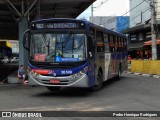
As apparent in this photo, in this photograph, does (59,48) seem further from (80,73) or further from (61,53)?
(80,73)

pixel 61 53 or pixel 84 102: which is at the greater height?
pixel 61 53

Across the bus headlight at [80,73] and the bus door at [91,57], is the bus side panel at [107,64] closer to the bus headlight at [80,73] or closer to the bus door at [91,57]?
the bus door at [91,57]

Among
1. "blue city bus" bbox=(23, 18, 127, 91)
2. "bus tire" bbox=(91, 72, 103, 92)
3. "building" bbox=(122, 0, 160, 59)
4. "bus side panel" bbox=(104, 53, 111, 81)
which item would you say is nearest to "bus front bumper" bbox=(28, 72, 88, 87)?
"blue city bus" bbox=(23, 18, 127, 91)

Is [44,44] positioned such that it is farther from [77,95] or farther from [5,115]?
[5,115]

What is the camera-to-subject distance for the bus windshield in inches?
601

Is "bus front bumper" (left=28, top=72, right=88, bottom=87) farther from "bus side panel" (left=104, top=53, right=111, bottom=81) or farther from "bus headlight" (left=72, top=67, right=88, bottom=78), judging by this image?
"bus side panel" (left=104, top=53, right=111, bottom=81)

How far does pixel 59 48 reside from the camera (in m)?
15.4

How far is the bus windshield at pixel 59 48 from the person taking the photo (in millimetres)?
15258

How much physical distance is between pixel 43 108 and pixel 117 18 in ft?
206

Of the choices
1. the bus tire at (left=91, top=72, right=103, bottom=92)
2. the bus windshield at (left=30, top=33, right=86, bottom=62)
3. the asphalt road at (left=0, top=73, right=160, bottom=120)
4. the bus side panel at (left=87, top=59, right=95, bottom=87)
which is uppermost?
the bus windshield at (left=30, top=33, right=86, bottom=62)

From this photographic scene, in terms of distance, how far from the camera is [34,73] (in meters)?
15.6

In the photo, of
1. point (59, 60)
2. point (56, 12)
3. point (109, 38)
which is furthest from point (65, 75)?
point (56, 12)

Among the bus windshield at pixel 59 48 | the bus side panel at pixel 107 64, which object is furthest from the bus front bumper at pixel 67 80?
the bus side panel at pixel 107 64

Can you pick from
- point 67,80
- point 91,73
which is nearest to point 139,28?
point 91,73
